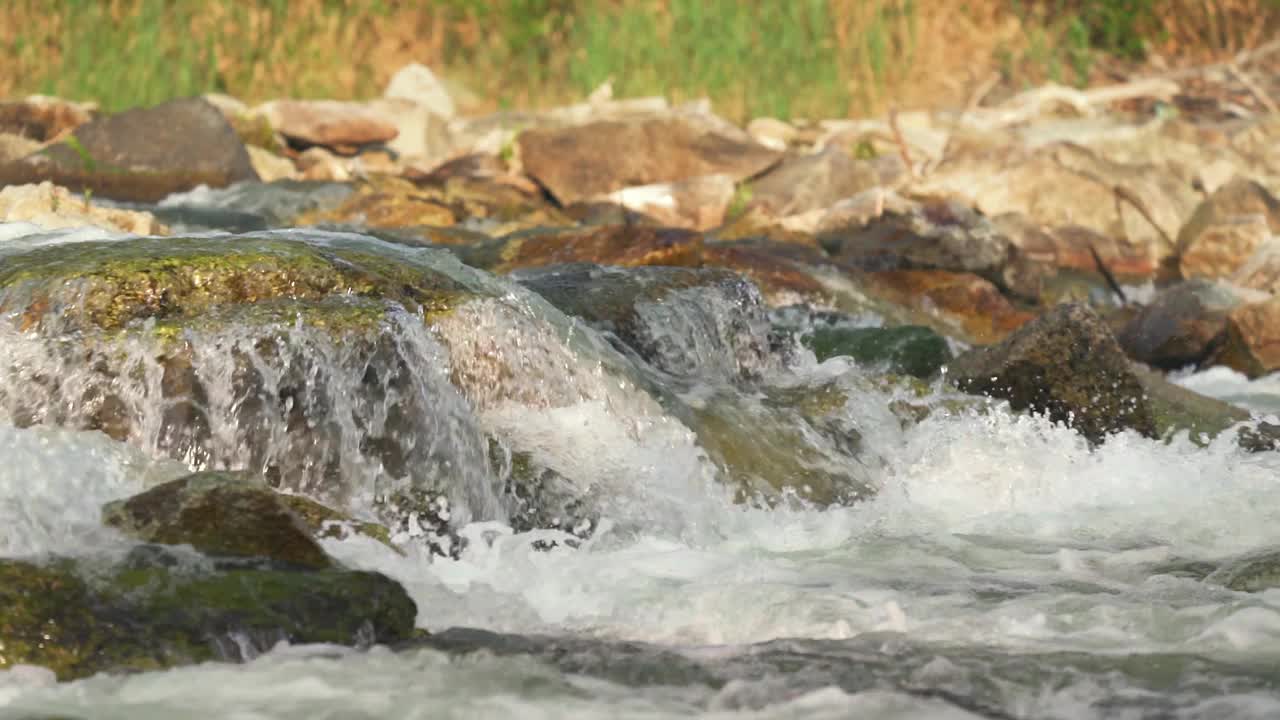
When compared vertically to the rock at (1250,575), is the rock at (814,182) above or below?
above

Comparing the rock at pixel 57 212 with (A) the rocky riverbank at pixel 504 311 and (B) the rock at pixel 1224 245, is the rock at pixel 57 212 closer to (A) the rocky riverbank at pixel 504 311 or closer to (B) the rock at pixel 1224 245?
(A) the rocky riverbank at pixel 504 311

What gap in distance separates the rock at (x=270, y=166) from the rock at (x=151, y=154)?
0.97ft

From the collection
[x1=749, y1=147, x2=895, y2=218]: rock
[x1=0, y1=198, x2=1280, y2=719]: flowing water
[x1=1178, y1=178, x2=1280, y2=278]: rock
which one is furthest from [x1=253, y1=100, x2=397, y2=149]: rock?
[x1=0, y1=198, x2=1280, y2=719]: flowing water

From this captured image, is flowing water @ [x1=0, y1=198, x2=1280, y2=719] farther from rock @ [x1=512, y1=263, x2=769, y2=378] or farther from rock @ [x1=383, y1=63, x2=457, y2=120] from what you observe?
rock @ [x1=383, y1=63, x2=457, y2=120]

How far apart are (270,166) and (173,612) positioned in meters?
10.8

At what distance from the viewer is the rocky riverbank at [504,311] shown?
12.3ft

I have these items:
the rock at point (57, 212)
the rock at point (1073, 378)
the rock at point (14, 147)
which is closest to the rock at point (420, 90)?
the rock at point (14, 147)

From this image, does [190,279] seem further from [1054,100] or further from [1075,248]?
[1054,100]

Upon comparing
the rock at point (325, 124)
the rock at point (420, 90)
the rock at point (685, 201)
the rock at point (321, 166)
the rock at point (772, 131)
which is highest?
the rock at point (420, 90)

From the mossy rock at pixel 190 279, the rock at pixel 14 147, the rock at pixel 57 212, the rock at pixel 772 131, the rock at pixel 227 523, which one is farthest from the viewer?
the rock at pixel 772 131

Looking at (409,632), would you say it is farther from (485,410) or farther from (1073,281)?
(1073,281)

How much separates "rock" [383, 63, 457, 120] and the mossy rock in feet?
38.2

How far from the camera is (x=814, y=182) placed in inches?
546

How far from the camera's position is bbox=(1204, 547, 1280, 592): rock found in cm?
427
